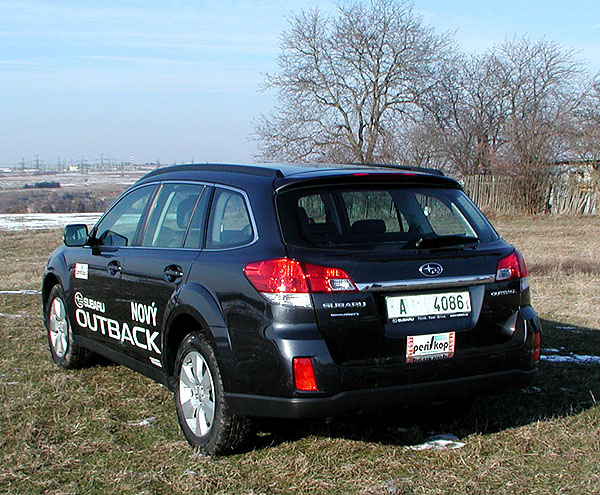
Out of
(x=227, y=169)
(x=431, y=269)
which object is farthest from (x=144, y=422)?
(x=431, y=269)

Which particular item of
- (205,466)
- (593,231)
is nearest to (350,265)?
(205,466)

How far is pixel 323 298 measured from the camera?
3.74 metres

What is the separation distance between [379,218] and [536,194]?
29436 millimetres

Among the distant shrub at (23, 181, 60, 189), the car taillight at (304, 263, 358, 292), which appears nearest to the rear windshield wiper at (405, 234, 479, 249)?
the car taillight at (304, 263, 358, 292)

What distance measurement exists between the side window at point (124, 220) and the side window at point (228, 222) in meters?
1.01

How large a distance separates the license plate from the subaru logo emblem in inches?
12.2

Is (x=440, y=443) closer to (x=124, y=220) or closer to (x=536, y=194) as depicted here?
(x=124, y=220)

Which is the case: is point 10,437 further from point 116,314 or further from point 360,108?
point 360,108

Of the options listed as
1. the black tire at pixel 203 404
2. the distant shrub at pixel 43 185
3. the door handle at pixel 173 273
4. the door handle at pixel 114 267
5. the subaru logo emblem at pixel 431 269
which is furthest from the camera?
the distant shrub at pixel 43 185

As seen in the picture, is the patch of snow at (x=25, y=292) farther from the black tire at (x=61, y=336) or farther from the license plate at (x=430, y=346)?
the license plate at (x=430, y=346)

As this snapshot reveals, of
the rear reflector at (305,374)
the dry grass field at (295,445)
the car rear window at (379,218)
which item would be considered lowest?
the dry grass field at (295,445)

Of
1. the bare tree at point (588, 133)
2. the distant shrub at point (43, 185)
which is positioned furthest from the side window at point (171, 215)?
the distant shrub at point (43, 185)

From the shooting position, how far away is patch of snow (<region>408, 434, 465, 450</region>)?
4293 millimetres

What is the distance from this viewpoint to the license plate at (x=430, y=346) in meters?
3.87
